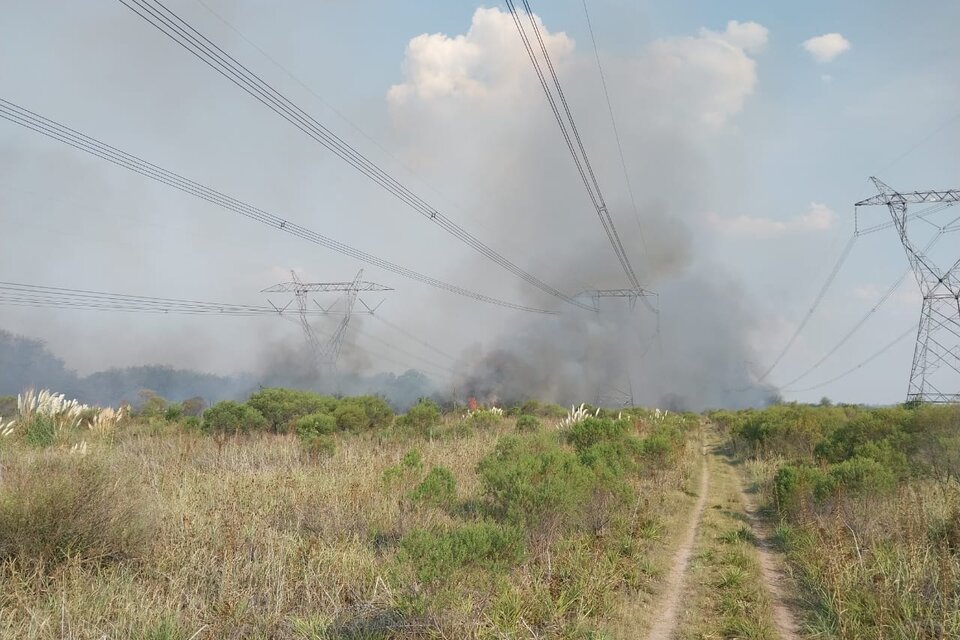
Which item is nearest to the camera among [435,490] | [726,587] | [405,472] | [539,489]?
[726,587]

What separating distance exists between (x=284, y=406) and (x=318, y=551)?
71.6 ft

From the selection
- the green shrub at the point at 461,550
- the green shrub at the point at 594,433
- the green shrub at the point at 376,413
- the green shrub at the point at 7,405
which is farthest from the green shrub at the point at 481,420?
the green shrub at the point at 7,405

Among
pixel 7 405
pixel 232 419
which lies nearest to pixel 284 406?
pixel 232 419

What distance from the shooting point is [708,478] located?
1866 cm

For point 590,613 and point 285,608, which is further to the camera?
point 590,613

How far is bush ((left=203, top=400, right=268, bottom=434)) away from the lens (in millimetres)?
24078

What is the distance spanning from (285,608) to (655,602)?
461 centimetres

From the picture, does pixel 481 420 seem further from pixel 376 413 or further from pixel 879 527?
pixel 879 527

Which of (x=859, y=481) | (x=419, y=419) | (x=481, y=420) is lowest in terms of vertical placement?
(x=419, y=419)

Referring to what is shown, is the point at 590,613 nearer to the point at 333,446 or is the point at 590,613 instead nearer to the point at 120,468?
the point at 120,468

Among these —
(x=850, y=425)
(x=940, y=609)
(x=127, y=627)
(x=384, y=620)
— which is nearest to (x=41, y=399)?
(x=127, y=627)

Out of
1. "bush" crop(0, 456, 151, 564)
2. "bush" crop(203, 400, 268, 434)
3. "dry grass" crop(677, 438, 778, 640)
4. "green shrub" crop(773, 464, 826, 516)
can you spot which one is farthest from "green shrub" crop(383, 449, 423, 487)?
"bush" crop(203, 400, 268, 434)

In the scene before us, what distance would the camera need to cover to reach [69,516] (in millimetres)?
6602

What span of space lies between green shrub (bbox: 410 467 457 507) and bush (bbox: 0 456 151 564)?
3715 millimetres
